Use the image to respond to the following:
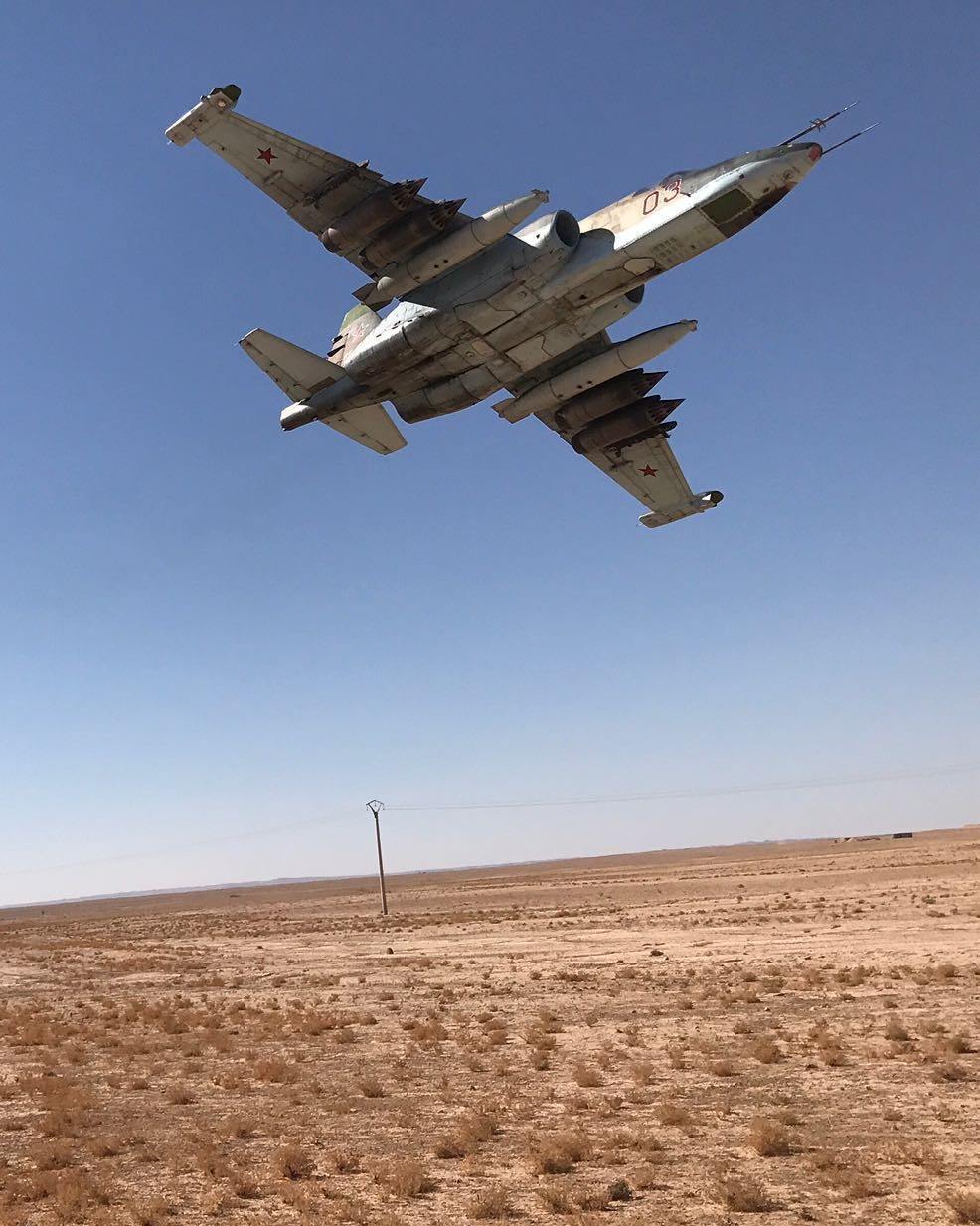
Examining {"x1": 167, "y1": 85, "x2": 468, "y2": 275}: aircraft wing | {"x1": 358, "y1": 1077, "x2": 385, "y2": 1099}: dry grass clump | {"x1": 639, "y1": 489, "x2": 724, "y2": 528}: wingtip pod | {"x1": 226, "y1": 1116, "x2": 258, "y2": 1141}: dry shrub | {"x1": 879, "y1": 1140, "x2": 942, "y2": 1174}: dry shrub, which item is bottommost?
{"x1": 358, "y1": 1077, "x2": 385, "y2": 1099}: dry grass clump

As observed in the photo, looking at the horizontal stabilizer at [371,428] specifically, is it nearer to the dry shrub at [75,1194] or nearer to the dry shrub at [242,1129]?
the dry shrub at [242,1129]

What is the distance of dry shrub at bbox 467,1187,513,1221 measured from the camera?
892cm

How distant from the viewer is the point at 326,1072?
1645cm

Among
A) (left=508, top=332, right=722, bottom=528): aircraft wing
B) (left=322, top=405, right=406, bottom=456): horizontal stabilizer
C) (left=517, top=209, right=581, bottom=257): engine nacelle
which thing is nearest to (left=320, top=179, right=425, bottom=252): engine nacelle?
(left=517, top=209, right=581, bottom=257): engine nacelle

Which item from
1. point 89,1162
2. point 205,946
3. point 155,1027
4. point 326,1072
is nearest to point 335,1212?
point 89,1162

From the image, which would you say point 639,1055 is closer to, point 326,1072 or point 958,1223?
point 326,1072

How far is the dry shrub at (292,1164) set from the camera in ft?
34.5

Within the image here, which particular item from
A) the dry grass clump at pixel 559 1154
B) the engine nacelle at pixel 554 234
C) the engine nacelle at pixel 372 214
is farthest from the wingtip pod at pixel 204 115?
the dry grass clump at pixel 559 1154

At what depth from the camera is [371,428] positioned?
25.0 meters

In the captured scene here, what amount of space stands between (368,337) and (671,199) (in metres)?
7.84

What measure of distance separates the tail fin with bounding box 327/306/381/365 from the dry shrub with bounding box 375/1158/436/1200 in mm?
18788

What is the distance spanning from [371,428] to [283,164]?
6.93 meters

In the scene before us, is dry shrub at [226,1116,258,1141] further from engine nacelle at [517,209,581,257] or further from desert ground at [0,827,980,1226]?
engine nacelle at [517,209,581,257]

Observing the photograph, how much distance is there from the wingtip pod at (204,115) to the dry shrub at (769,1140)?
19.9 metres
